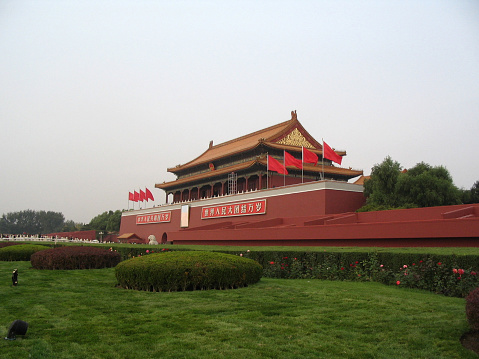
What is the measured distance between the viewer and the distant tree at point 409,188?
2053 centimetres

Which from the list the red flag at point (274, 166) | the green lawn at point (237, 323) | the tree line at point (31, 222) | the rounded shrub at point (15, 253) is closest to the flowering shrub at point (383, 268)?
the green lawn at point (237, 323)

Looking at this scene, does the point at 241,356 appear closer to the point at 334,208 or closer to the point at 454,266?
the point at 454,266

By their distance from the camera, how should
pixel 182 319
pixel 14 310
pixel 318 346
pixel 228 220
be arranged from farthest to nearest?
pixel 228 220 → pixel 14 310 → pixel 182 319 → pixel 318 346

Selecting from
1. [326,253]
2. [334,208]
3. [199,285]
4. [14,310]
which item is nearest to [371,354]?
[199,285]

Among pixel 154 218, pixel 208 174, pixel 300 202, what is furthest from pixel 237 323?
pixel 154 218

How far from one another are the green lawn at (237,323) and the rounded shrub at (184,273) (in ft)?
1.07

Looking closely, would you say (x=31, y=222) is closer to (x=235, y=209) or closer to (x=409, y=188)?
(x=235, y=209)

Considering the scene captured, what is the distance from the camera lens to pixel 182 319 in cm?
495

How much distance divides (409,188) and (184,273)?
16860 mm

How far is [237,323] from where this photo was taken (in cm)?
478

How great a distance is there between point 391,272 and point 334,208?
12780mm

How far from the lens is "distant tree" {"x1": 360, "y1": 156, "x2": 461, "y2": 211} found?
67.4 feet

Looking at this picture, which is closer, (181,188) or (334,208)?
(334,208)

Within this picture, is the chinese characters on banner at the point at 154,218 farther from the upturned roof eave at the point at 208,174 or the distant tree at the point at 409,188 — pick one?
the distant tree at the point at 409,188
